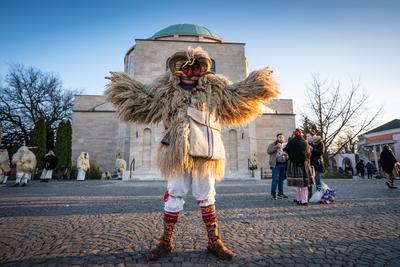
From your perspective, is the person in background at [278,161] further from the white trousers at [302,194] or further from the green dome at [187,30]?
the green dome at [187,30]

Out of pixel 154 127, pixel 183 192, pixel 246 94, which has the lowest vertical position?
pixel 183 192

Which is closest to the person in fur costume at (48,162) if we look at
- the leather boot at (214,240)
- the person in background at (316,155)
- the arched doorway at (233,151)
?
the arched doorway at (233,151)

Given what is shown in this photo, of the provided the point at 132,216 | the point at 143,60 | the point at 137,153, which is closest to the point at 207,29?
the point at 143,60

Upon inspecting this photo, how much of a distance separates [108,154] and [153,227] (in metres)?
26.1

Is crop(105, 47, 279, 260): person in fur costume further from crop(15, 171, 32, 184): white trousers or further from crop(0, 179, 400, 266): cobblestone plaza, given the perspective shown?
crop(15, 171, 32, 184): white trousers

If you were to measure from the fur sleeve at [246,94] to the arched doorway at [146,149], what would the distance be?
19795mm

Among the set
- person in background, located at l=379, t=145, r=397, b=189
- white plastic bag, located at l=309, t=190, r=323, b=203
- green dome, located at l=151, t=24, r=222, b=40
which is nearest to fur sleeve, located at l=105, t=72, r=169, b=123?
white plastic bag, located at l=309, t=190, r=323, b=203

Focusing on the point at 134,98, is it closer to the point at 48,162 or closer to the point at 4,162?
the point at 4,162

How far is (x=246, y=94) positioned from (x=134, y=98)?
142 centimetres

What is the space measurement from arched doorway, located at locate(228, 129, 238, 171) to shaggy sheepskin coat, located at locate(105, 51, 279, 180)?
66.3 feet

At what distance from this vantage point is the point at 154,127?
22.2 meters

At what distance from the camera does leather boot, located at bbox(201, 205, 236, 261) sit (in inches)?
92.9

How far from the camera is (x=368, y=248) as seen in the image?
104 inches

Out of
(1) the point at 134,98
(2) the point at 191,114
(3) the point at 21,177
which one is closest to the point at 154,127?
(3) the point at 21,177
